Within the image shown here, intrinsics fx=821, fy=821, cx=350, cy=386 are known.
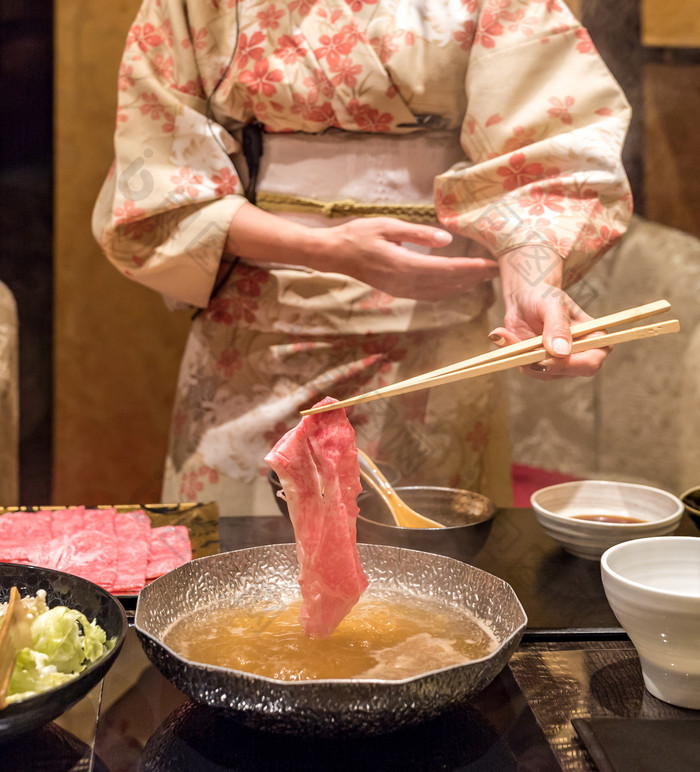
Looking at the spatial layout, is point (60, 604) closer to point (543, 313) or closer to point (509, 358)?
point (509, 358)

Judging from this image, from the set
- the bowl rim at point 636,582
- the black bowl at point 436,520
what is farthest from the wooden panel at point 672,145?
the bowl rim at point 636,582

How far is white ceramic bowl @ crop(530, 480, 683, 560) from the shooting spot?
1199 millimetres

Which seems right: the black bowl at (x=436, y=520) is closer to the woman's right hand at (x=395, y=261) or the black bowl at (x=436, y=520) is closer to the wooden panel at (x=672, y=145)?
the woman's right hand at (x=395, y=261)

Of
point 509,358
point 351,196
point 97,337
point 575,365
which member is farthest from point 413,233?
point 97,337

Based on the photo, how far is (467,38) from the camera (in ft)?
5.15

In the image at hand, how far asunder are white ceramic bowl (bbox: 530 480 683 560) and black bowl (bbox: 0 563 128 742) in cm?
67

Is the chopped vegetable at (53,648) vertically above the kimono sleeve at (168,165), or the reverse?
the kimono sleeve at (168,165)

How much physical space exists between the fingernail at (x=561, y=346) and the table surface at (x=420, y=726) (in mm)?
344

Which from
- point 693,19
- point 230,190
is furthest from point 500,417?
point 693,19

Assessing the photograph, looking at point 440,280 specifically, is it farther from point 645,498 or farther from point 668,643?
point 668,643

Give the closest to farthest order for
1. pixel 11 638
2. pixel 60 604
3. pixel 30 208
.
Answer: pixel 11 638 → pixel 60 604 → pixel 30 208

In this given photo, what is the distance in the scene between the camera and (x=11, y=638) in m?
0.75

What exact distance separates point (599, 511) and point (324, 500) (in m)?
0.60

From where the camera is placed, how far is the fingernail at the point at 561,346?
1008 mm
